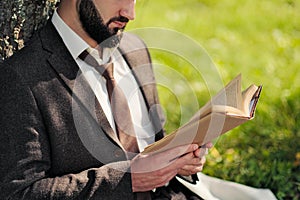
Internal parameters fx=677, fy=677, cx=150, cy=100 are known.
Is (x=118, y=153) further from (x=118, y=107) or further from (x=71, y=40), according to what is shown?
(x=71, y=40)

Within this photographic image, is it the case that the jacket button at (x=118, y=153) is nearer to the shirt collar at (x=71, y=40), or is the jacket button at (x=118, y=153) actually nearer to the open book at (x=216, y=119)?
the open book at (x=216, y=119)

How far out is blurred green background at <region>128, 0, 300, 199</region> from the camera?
4336 mm

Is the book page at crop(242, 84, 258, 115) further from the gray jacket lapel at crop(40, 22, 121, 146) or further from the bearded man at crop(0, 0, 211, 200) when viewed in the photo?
the gray jacket lapel at crop(40, 22, 121, 146)

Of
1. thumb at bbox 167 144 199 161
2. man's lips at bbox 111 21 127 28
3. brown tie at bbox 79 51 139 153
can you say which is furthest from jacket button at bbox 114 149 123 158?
man's lips at bbox 111 21 127 28

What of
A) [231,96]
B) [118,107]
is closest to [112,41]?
[118,107]

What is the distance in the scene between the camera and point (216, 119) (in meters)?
2.69

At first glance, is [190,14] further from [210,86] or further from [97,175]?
[97,175]

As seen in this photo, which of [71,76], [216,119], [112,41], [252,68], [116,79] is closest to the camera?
[216,119]

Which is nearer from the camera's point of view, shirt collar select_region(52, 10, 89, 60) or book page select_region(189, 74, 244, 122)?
book page select_region(189, 74, 244, 122)

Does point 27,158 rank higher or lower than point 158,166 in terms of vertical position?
higher

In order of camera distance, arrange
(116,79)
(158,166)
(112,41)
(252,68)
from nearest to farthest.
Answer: (158,166), (112,41), (116,79), (252,68)

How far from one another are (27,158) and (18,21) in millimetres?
750

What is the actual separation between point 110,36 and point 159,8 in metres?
4.57


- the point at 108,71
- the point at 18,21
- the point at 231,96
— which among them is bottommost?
the point at 231,96
